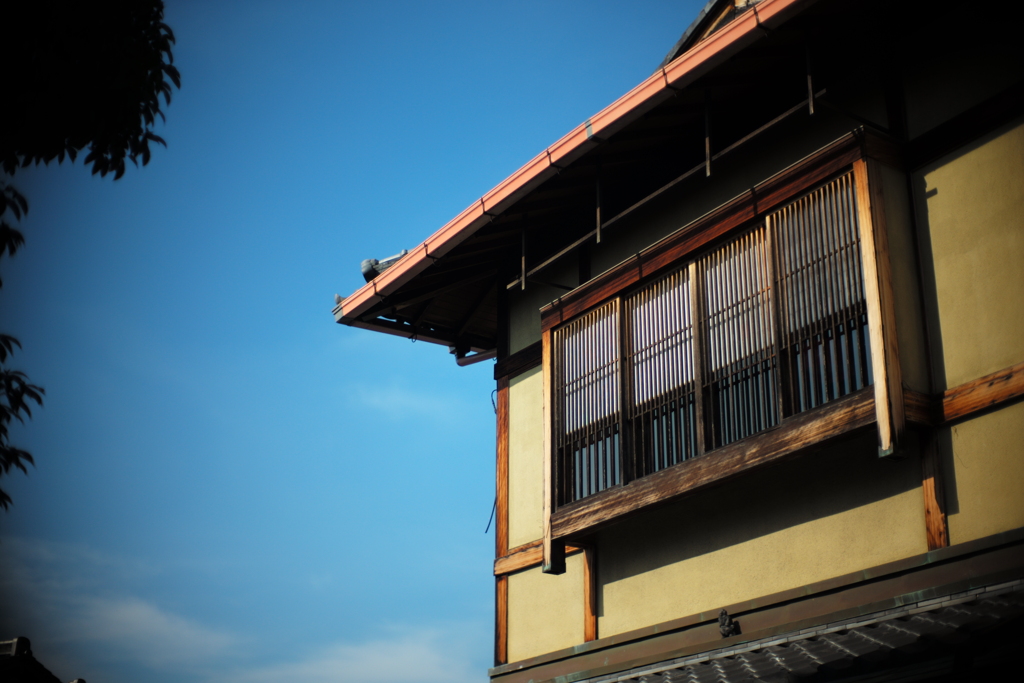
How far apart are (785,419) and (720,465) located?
792 mm

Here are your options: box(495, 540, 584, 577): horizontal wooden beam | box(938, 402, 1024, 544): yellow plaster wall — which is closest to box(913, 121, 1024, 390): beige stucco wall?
box(938, 402, 1024, 544): yellow plaster wall

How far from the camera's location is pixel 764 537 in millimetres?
9195

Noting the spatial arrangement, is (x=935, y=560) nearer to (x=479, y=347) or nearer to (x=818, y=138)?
(x=818, y=138)

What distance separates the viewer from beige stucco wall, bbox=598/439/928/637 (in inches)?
324

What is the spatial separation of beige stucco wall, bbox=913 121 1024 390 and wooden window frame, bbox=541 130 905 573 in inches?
20.3

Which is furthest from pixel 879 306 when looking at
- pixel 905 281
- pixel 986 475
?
pixel 986 475

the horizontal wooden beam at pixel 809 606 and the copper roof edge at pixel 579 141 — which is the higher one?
the copper roof edge at pixel 579 141

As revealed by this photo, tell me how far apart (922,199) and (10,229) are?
700 centimetres

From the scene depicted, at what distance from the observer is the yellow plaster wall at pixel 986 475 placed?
291 inches

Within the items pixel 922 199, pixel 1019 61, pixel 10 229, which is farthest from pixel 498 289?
pixel 10 229

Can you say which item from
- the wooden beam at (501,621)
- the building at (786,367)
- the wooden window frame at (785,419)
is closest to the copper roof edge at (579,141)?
the building at (786,367)

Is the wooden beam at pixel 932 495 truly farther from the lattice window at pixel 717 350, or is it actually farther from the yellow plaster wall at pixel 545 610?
the yellow plaster wall at pixel 545 610

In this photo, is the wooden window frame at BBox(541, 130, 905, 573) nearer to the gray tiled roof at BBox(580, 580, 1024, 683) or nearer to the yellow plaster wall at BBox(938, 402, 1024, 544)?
the yellow plaster wall at BBox(938, 402, 1024, 544)

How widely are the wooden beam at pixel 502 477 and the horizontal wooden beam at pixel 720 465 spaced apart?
1.68 m
